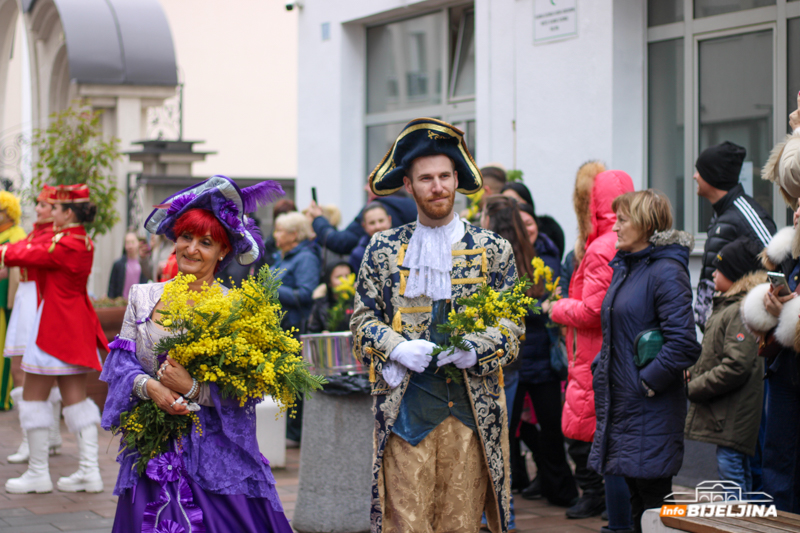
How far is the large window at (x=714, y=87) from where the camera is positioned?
659 cm

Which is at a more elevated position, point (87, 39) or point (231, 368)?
point (87, 39)

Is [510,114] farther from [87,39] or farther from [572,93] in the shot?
[87,39]

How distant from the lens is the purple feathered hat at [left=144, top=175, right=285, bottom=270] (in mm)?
3570

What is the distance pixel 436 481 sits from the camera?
3.66m

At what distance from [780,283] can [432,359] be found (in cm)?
157

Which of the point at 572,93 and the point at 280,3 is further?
the point at 280,3

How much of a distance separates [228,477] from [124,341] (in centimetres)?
67

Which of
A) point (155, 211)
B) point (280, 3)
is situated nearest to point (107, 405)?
point (155, 211)

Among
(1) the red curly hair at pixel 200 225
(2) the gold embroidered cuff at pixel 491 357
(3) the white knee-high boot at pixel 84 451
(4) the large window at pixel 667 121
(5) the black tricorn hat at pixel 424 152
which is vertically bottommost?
(3) the white knee-high boot at pixel 84 451

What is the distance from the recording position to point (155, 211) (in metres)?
3.75

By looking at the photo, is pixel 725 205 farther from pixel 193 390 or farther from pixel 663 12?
pixel 193 390

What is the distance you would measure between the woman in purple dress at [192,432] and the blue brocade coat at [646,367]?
1741 mm

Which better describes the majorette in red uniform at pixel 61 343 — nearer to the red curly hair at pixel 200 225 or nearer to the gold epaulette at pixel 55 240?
the gold epaulette at pixel 55 240

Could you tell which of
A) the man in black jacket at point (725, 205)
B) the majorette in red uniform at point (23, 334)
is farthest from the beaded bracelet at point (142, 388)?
the majorette in red uniform at point (23, 334)
